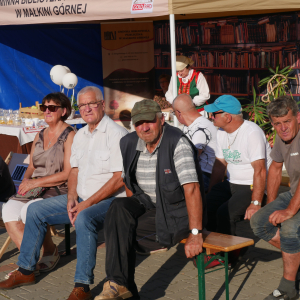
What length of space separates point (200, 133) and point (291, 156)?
3.62ft

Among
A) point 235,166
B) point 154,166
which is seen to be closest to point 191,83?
point 235,166

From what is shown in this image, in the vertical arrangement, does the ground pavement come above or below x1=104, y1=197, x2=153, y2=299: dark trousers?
below

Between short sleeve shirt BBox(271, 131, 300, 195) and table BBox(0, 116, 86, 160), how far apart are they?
13.4 feet

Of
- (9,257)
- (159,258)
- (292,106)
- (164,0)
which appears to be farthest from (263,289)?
(164,0)

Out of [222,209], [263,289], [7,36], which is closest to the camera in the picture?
[263,289]

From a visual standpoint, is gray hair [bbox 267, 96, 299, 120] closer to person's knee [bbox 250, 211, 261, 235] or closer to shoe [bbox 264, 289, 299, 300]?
person's knee [bbox 250, 211, 261, 235]

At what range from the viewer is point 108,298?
3.00 m

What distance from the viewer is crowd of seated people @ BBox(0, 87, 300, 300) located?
311 centimetres

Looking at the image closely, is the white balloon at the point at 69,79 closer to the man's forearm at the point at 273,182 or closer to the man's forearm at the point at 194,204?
the man's forearm at the point at 273,182

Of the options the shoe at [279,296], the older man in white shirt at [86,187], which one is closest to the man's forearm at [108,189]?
the older man in white shirt at [86,187]

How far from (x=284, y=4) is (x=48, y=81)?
5728mm

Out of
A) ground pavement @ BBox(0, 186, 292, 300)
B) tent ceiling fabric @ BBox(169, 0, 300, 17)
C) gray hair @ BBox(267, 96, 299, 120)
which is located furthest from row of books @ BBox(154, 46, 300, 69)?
gray hair @ BBox(267, 96, 299, 120)

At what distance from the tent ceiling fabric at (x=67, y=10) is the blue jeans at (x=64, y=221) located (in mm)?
2438

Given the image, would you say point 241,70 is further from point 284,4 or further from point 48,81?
point 284,4
